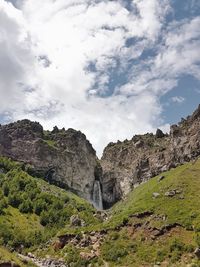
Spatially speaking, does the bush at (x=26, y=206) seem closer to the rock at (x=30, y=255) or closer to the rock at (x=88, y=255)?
the rock at (x=30, y=255)

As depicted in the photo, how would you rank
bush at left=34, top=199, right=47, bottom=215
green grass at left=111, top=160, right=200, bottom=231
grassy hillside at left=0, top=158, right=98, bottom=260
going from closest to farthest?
green grass at left=111, top=160, right=200, bottom=231 → grassy hillside at left=0, top=158, right=98, bottom=260 → bush at left=34, top=199, right=47, bottom=215

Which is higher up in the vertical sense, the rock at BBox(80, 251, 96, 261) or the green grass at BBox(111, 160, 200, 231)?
the green grass at BBox(111, 160, 200, 231)

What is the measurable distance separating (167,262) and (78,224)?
52748 mm

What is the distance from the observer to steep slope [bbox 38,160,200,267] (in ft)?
364

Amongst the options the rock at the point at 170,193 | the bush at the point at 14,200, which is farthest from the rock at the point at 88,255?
the bush at the point at 14,200

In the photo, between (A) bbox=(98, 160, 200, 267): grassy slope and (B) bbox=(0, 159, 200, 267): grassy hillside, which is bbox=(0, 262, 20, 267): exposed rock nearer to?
(A) bbox=(98, 160, 200, 267): grassy slope

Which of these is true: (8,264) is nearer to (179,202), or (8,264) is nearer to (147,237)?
(147,237)

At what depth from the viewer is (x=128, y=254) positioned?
383ft

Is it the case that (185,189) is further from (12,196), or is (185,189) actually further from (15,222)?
(12,196)

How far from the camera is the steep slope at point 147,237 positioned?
110938mm

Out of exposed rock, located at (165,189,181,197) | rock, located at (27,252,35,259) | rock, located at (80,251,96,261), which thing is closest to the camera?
rock, located at (80,251,96,261)

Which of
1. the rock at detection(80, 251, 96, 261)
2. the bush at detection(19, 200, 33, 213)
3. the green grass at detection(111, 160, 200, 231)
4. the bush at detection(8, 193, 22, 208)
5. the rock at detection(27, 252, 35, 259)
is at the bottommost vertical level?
the rock at detection(80, 251, 96, 261)

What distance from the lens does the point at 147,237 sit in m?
121

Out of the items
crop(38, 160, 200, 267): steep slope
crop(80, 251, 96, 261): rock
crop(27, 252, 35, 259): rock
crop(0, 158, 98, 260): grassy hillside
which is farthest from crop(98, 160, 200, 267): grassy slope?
crop(0, 158, 98, 260): grassy hillside
